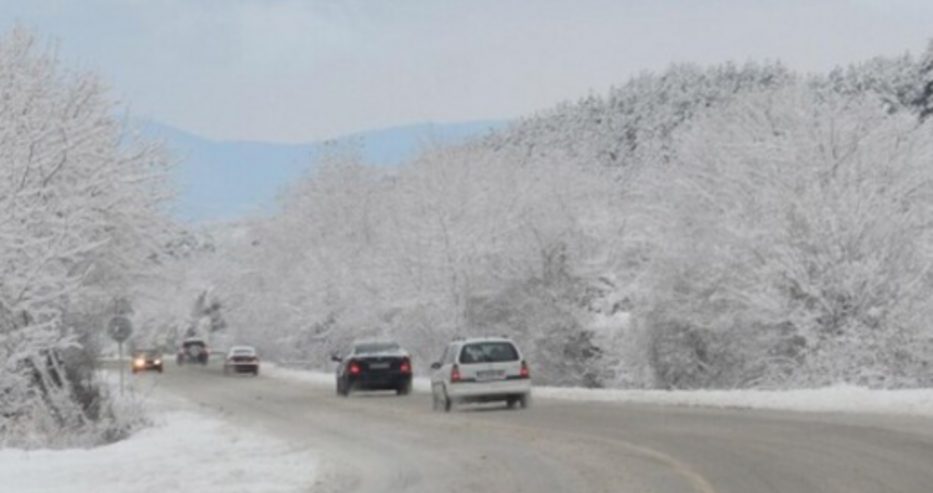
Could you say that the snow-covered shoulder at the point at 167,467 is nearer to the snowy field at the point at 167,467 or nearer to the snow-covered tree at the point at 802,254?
the snowy field at the point at 167,467

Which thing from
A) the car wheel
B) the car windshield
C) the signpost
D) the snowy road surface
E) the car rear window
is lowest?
the snowy road surface

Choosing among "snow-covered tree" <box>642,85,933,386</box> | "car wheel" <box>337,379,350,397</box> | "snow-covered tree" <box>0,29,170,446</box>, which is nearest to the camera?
"snow-covered tree" <box>0,29,170,446</box>

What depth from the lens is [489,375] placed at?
30.5 metres

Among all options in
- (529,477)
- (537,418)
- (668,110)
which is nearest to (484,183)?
(537,418)

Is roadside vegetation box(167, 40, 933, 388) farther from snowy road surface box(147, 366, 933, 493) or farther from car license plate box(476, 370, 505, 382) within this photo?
snowy road surface box(147, 366, 933, 493)

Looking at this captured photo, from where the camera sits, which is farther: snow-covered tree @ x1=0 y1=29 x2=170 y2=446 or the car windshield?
the car windshield

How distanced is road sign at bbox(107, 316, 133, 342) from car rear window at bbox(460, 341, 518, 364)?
826cm

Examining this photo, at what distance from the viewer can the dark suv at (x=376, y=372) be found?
135 ft

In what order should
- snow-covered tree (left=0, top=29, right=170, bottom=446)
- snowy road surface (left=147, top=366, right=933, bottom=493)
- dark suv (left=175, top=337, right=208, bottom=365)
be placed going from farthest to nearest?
dark suv (left=175, top=337, right=208, bottom=365) < snow-covered tree (left=0, top=29, right=170, bottom=446) < snowy road surface (left=147, top=366, right=933, bottom=493)

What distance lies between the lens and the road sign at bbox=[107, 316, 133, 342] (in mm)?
32250

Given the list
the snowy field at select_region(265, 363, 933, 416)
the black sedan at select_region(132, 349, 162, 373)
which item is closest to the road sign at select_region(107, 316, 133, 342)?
the snowy field at select_region(265, 363, 933, 416)

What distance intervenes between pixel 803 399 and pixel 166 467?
1443 cm

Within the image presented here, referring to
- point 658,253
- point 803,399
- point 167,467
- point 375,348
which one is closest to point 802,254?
point 658,253

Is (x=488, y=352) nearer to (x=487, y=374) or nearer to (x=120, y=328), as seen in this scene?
(x=487, y=374)
